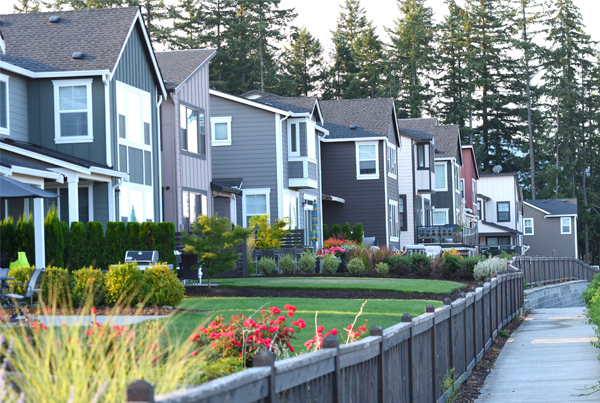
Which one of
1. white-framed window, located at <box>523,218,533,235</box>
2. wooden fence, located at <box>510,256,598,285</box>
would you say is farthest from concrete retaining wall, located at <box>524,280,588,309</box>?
white-framed window, located at <box>523,218,533,235</box>

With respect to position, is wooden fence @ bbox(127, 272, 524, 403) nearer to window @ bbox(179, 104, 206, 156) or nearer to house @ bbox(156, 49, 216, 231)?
house @ bbox(156, 49, 216, 231)

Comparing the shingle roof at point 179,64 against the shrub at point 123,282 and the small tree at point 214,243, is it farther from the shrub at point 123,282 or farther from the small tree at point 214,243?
the shrub at point 123,282

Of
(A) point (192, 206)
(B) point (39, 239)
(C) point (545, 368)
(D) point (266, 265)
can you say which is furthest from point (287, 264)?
(C) point (545, 368)

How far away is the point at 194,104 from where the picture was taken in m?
26.5

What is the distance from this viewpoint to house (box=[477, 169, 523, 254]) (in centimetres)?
6569

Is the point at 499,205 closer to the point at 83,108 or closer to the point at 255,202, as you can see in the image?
the point at 255,202

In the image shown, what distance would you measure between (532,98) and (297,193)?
171 feet

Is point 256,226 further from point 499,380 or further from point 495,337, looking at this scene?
point 499,380

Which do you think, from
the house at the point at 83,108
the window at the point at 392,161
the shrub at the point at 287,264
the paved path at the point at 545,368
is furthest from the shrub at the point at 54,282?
the window at the point at 392,161

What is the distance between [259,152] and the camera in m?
31.5

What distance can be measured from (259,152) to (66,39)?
1100 centimetres

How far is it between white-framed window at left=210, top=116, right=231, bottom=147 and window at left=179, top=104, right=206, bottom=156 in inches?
181

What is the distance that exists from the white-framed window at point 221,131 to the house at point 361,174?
8402 millimetres

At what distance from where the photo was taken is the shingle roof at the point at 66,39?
67.7 ft
